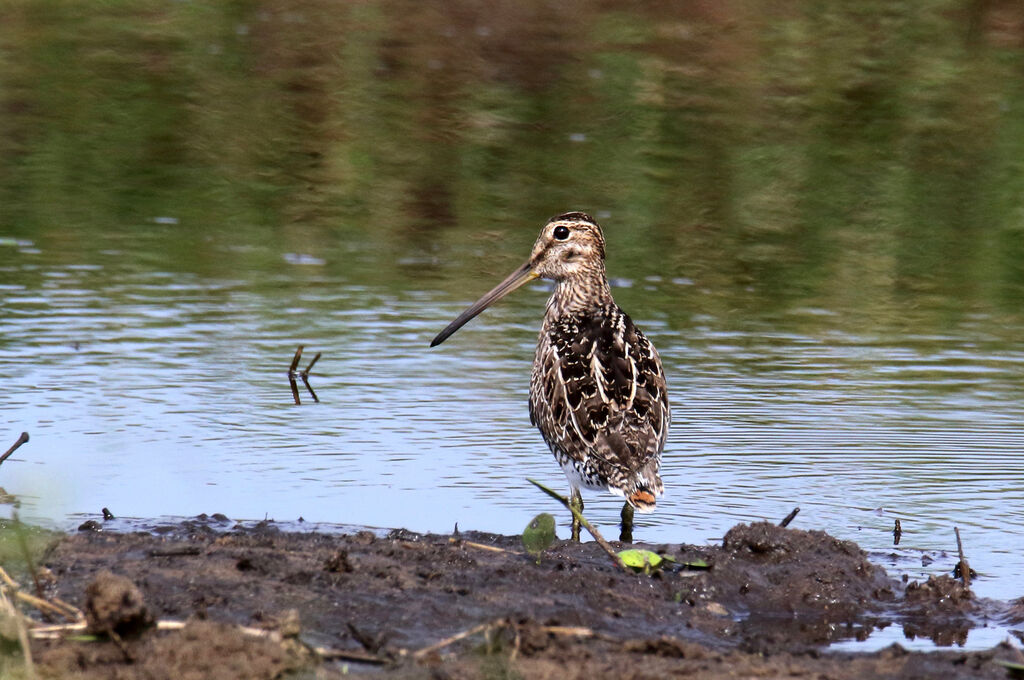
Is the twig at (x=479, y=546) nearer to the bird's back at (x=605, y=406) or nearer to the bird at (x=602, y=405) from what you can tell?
the bird at (x=602, y=405)

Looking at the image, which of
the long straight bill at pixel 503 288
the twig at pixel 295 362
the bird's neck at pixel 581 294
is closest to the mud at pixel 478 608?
the bird's neck at pixel 581 294

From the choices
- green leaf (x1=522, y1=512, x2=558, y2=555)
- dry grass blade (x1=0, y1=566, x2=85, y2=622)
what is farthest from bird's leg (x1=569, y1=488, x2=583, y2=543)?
dry grass blade (x1=0, y1=566, x2=85, y2=622)

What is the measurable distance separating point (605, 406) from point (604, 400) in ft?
0.12

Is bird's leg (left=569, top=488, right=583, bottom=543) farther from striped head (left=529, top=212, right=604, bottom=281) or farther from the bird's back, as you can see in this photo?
striped head (left=529, top=212, right=604, bottom=281)

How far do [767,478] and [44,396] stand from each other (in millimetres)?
3487

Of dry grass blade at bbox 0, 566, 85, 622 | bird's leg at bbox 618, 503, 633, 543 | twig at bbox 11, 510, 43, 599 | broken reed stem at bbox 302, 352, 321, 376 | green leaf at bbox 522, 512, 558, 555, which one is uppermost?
broken reed stem at bbox 302, 352, 321, 376

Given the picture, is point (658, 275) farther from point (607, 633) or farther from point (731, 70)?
point (731, 70)

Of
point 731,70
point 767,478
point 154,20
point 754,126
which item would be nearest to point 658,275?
point 767,478

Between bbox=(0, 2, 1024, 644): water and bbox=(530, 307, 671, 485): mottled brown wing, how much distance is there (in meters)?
0.43

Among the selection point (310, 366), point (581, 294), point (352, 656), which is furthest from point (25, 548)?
point (310, 366)

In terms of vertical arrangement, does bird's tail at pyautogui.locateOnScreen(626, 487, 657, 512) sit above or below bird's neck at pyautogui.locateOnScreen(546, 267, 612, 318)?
below

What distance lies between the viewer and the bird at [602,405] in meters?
6.45

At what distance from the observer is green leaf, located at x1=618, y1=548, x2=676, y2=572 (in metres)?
5.80

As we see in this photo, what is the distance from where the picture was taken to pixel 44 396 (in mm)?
8336
